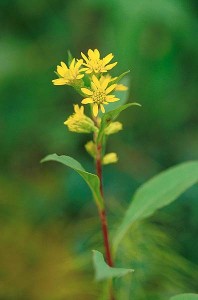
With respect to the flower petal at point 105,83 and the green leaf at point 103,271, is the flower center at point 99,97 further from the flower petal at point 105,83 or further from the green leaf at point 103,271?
the green leaf at point 103,271

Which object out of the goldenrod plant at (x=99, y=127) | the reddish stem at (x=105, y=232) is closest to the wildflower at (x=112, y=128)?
the goldenrod plant at (x=99, y=127)

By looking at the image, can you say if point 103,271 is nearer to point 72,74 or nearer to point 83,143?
point 72,74

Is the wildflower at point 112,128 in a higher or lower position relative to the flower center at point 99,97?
lower

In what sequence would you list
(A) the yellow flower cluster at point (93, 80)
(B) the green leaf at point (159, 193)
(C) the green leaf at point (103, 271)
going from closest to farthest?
1. (C) the green leaf at point (103, 271)
2. (A) the yellow flower cluster at point (93, 80)
3. (B) the green leaf at point (159, 193)

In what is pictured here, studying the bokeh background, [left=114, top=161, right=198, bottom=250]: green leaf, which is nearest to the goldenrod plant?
[left=114, top=161, right=198, bottom=250]: green leaf

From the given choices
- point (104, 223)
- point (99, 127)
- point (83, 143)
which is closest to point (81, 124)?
point (99, 127)

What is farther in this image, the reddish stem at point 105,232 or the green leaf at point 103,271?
the reddish stem at point 105,232

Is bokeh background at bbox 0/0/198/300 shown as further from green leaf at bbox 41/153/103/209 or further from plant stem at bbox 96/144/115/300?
green leaf at bbox 41/153/103/209
